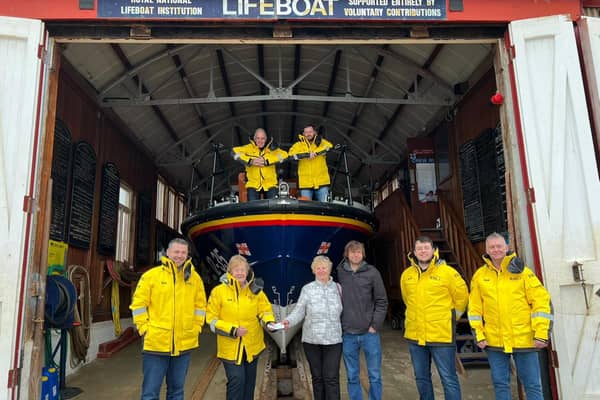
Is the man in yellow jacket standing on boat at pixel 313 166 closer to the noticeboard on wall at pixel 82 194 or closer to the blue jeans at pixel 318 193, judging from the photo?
the blue jeans at pixel 318 193

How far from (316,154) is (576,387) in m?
3.29

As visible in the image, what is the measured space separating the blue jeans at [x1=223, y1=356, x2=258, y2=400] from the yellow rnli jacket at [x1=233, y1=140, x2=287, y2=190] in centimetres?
279

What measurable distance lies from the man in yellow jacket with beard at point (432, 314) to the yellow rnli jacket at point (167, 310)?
4.55 ft

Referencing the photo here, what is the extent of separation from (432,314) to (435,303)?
7 centimetres

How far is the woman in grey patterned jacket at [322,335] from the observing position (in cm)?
287

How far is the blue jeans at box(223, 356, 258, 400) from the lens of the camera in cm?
270

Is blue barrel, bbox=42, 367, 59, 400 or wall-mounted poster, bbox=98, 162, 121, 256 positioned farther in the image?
wall-mounted poster, bbox=98, 162, 121, 256

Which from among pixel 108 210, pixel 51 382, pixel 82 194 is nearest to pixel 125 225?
pixel 108 210

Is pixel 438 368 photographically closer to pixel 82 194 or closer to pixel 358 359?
pixel 358 359

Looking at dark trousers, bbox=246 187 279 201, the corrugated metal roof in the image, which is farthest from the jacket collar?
the corrugated metal roof

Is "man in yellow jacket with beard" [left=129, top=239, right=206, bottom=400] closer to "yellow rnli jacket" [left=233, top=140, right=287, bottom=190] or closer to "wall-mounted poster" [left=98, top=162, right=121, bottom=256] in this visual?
"yellow rnli jacket" [left=233, top=140, right=287, bottom=190]

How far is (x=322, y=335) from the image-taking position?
2.88 m

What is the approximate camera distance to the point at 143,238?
7.57m

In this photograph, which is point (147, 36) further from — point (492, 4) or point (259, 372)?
point (259, 372)
